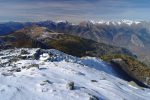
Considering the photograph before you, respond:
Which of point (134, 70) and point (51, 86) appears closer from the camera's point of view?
point (51, 86)

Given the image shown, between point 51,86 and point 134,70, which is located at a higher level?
point 51,86

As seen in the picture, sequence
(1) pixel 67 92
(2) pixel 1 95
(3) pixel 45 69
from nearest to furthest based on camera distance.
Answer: (2) pixel 1 95 → (1) pixel 67 92 → (3) pixel 45 69

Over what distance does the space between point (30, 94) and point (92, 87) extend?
566 inches

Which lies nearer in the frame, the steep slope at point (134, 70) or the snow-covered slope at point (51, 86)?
the snow-covered slope at point (51, 86)

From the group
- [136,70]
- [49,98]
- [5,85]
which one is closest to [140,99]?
[49,98]

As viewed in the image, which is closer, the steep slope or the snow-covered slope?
the snow-covered slope

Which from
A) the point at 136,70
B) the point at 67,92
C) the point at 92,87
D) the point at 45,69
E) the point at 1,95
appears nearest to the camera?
the point at 1,95

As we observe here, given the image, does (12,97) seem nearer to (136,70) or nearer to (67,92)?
(67,92)

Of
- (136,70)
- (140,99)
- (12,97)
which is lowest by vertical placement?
(136,70)

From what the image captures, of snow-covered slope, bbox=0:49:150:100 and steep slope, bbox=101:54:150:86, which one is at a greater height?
snow-covered slope, bbox=0:49:150:100

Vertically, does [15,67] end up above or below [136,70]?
above

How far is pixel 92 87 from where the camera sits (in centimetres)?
6109

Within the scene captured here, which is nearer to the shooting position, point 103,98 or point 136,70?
point 103,98

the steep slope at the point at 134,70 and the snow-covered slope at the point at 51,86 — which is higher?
the snow-covered slope at the point at 51,86
